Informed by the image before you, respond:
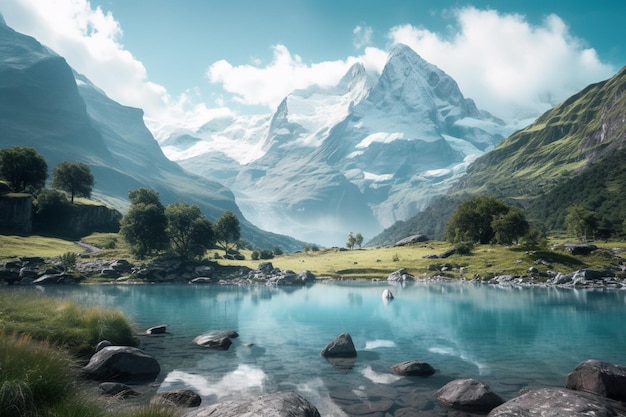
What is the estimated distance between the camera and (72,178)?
6137 inches

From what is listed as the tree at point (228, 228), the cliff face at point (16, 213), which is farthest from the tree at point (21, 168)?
the tree at point (228, 228)

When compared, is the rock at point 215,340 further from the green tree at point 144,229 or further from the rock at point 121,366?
the green tree at point 144,229

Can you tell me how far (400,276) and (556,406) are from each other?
96867mm

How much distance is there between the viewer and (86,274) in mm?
94125

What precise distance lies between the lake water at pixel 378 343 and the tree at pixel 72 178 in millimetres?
112205

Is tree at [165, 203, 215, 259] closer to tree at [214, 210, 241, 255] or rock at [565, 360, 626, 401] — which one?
tree at [214, 210, 241, 255]

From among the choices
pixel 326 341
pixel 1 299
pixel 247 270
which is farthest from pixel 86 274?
pixel 326 341

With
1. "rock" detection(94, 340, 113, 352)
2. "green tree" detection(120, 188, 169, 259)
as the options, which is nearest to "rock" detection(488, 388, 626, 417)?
"rock" detection(94, 340, 113, 352)

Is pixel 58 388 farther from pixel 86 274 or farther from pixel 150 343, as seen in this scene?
pixel 86 274

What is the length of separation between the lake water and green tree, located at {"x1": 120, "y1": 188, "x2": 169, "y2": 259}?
4888 cm

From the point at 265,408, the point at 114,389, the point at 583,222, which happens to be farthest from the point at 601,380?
the point at 583,222

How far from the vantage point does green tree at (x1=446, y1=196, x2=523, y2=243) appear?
Result: 134m

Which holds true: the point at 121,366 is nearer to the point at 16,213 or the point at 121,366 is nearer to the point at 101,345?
the point at 101,345

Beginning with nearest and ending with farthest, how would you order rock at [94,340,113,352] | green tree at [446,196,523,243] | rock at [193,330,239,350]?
rock at [94,340,113,352] < rock at [193,330,239,350] < green tree at [446,196,523,243]
